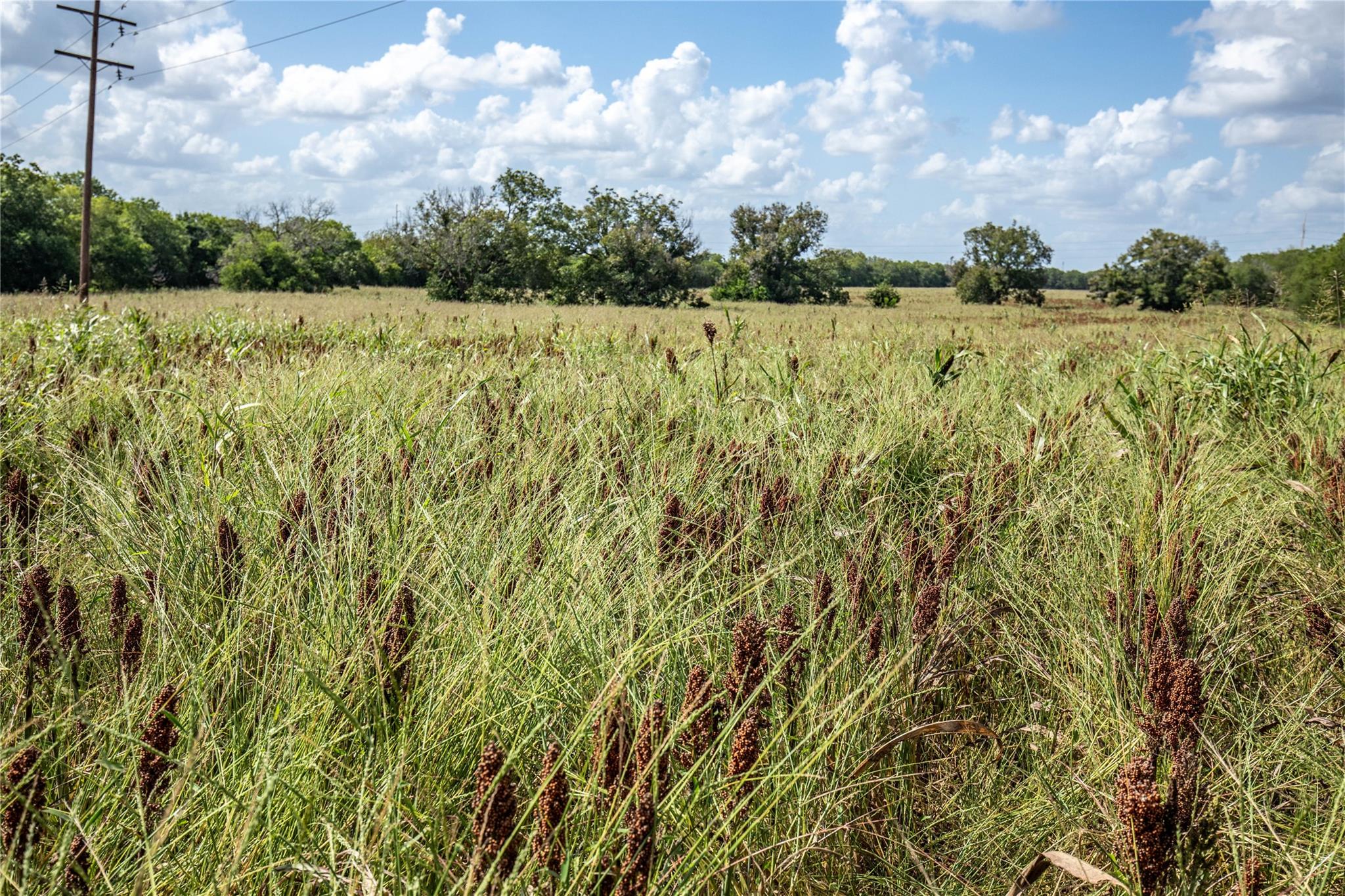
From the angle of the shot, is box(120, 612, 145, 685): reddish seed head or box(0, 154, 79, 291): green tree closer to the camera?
box(120, 612, 145, 685): reddish seed head

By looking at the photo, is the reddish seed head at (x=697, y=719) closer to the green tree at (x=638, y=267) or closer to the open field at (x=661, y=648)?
the open field at (x=661, y=648)

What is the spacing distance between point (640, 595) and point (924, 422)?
2512mm

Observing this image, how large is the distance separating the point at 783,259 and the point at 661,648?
176 feet

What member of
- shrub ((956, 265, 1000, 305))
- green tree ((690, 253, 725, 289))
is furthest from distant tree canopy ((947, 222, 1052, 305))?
green tree ((690, 253, 725, 289))

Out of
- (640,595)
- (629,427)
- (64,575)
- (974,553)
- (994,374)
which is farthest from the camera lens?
(994,374)

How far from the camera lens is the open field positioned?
1179 millimetres

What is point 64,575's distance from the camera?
2.36 m

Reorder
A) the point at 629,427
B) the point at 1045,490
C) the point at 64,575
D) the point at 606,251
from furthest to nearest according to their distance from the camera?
the point at 606,251 → the point at 629,427 → the point at 1045,490 → the point at 64,575

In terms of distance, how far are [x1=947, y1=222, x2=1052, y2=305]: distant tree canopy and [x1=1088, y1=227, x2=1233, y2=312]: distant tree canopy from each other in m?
4.67

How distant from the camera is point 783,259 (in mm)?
53062

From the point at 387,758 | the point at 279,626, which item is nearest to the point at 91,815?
the point at 387,758

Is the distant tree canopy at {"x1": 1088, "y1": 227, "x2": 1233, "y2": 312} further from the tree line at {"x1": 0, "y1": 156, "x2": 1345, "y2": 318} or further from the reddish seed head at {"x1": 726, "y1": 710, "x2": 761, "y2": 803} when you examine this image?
the reddish seed head at {"x1": 726, "y1": 710, "x2": 761, "y2": 803}

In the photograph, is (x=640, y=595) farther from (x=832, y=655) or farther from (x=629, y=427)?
(x=629, y=427)

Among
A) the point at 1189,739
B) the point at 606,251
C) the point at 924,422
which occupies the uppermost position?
the point at 606,251
